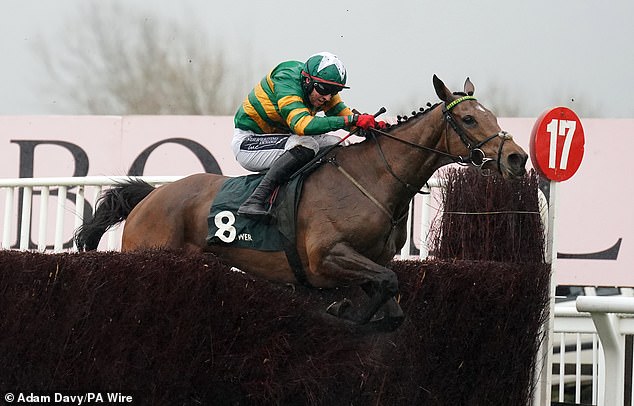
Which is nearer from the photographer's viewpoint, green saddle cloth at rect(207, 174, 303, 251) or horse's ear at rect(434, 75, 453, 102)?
horse's ear at rect(434, 75, 453, 102)

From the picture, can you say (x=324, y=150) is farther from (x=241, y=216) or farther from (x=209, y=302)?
(x=209, y=302)

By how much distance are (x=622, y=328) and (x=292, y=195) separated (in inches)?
71.3

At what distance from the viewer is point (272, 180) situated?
5879 millimetres

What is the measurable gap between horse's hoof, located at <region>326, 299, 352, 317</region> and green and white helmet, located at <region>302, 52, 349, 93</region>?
1184 mm

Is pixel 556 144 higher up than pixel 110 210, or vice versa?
pixel 556 144

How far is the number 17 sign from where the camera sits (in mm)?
5875

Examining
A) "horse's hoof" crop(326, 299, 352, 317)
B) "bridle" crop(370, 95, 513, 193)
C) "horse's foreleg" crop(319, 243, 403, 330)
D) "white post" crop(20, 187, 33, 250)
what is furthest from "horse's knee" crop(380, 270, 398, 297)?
"white post" crop(20, 187, 33, 250)

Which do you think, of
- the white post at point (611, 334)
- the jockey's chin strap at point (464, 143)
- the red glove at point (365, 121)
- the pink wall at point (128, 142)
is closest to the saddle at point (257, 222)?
the red glove at point (365, 121)

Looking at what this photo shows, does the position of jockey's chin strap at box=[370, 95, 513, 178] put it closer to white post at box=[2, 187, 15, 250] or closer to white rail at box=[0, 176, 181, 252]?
white rail at box=[0, 176, 181, 252]

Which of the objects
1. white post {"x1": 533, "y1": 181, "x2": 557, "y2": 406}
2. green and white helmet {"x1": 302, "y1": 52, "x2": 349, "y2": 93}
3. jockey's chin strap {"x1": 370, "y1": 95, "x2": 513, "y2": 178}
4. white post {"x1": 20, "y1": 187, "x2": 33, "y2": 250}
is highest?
green and white helmet {"x1": 302, "y1": 52, "x2": 349, "y2": 93}

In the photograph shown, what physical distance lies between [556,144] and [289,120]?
1454 mm

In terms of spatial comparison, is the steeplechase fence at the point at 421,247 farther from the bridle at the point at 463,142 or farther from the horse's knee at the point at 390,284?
the bridle at the point at 463,142

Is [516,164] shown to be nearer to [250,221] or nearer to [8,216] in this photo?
[250,221]

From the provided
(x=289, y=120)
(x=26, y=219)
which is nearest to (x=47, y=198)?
(x=26, y=219)
